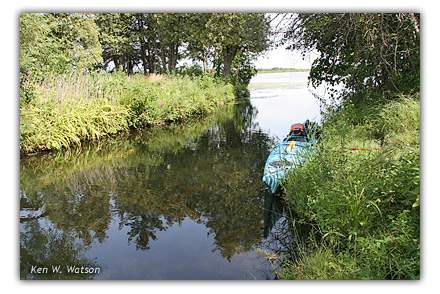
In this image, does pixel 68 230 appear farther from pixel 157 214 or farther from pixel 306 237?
pixel 306 237

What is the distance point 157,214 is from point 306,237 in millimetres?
→ 1521

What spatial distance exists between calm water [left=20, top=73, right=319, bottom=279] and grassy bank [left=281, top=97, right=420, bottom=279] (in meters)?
0.39

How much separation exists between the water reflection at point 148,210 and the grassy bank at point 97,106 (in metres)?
0.32

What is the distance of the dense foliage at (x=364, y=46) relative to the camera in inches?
158

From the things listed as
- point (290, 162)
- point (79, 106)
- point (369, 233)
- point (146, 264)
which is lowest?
point (146, 264)

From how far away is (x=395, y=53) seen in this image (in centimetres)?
420

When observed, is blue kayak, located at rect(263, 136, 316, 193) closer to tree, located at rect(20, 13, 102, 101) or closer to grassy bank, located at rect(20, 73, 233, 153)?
tree, located at rect(20, 13, 102, 101)

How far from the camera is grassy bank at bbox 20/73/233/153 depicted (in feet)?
18.9

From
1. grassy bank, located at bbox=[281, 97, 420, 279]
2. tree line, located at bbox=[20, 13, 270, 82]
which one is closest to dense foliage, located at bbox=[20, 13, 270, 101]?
tree line, located at bbox=[20, 13, 270, 82]

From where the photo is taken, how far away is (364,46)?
15.1 feet

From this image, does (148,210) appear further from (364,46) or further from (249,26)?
(364,46)

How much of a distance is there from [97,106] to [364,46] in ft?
15.3
